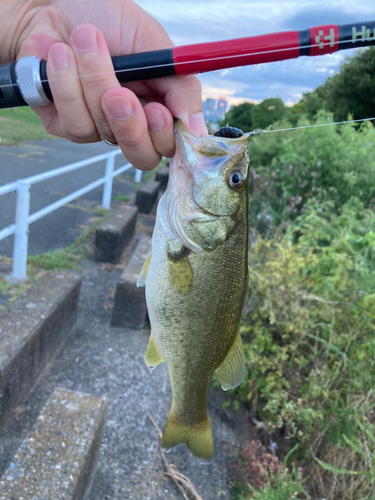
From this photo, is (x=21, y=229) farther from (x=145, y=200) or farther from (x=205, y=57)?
(x=145, y=200)

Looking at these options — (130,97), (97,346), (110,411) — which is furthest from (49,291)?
(130,97)

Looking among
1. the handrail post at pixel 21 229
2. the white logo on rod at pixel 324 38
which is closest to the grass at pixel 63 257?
the handrail post at pixel 21 229

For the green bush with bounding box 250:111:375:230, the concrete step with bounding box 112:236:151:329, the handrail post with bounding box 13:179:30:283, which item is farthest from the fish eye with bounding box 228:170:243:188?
the green bush with bounding box 250:111:375:230

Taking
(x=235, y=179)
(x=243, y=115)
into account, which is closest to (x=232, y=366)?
(x=235, y=179)

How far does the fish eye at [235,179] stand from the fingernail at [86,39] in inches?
21.5

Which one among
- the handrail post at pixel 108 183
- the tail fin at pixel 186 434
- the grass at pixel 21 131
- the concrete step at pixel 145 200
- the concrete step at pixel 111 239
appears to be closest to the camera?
the tail fin at pixel 186 434

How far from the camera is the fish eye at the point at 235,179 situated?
4.11ft

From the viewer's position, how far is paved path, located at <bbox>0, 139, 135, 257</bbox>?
477cm

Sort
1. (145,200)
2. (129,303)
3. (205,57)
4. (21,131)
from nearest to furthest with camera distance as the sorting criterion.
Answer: (205,57) → (129,303) → (145,200) → (21,131)

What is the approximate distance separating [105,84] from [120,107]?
77 millimetres

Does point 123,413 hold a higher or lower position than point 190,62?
lower

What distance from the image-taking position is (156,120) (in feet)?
4.05

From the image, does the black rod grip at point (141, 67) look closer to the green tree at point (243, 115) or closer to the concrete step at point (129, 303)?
the concrete step at point (129, 303)

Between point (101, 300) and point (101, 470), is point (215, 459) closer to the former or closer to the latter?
point (101, 470)
